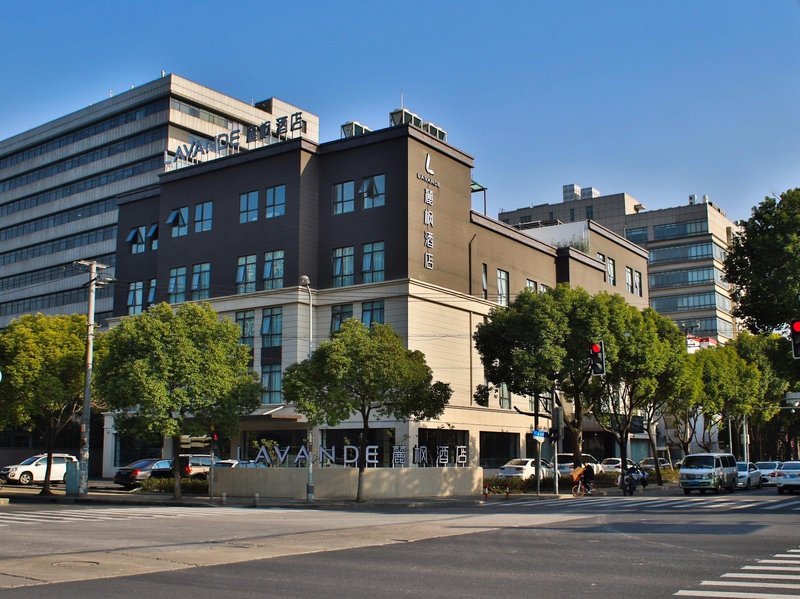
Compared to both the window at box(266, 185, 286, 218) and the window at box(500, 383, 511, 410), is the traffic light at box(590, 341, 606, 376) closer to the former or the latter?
the window at box(500, 383, 511, 410)

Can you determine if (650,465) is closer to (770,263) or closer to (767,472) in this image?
(767,472)

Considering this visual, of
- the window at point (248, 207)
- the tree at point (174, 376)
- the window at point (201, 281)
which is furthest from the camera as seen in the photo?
the window at point (201, 281)

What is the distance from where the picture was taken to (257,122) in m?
90.1

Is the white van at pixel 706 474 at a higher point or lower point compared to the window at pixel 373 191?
lower

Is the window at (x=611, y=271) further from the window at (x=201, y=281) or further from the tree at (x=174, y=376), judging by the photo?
the tree at (x=174, y=376)

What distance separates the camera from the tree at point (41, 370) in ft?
127

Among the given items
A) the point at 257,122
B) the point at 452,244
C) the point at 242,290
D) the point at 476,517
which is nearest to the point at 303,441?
the point at 242,290

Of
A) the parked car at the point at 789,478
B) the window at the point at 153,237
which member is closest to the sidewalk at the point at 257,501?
the parked car at the point at 789,478

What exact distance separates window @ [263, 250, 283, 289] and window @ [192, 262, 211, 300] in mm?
4746

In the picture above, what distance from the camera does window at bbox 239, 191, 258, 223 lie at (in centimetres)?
5362

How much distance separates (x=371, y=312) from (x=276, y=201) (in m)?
9.60

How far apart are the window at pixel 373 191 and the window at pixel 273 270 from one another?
6.02m

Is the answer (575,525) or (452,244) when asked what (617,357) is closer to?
(452,244)

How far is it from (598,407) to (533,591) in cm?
3740
